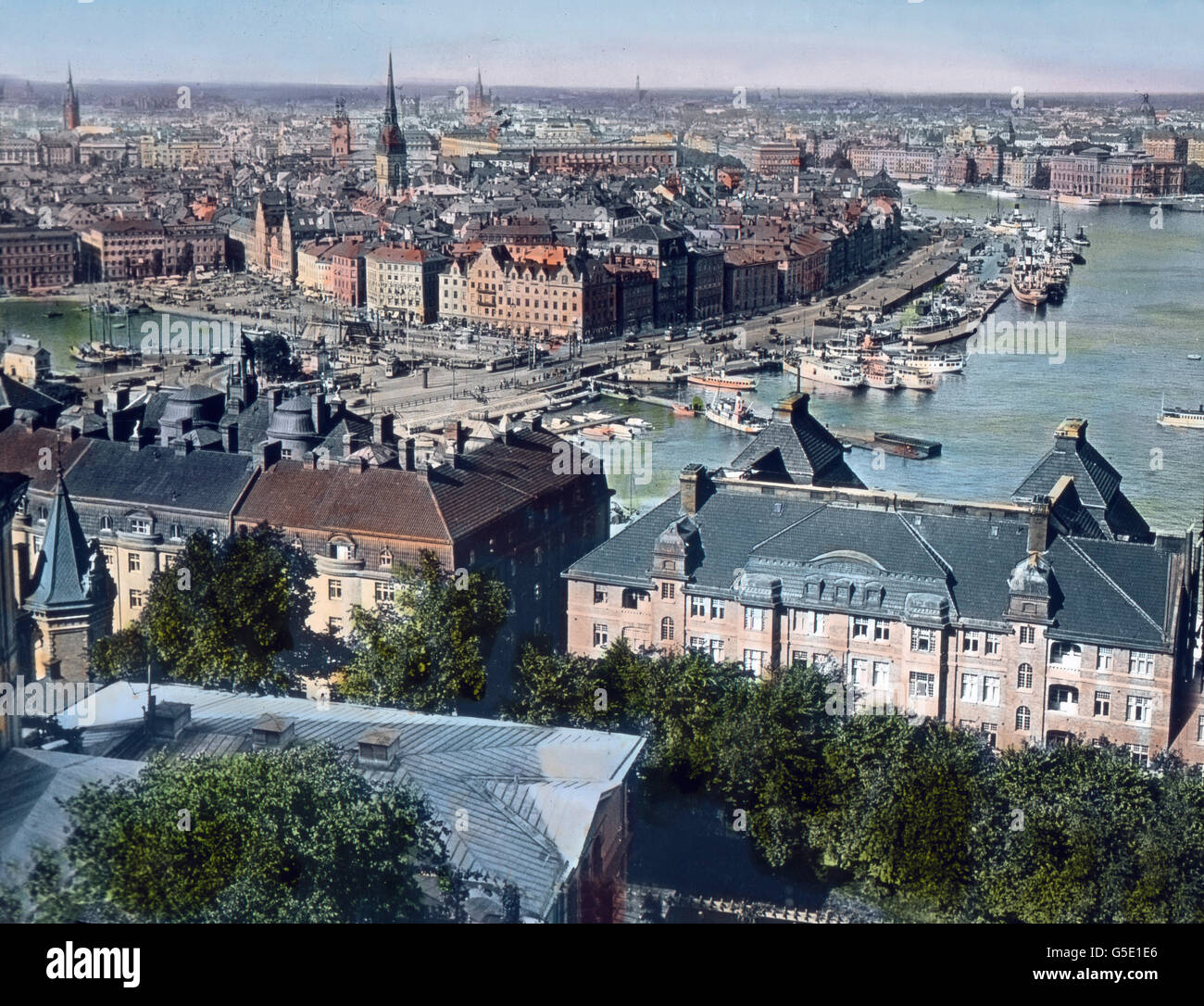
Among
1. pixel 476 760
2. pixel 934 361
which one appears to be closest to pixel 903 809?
pixel 476 760

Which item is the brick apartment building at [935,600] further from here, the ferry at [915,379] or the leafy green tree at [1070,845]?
the ferry at [915,379]

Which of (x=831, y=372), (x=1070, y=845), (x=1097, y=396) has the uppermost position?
(x=1097, y=396)

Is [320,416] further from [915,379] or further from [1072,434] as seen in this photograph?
[915,379]

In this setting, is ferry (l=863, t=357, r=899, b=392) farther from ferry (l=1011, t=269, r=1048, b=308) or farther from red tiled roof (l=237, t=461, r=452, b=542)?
red tiled roof (l=237, t=461, r=452, b=542)

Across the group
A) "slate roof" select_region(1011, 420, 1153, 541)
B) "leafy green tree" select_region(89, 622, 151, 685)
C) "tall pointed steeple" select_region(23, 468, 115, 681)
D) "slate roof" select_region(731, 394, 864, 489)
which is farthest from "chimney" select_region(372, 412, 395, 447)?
"slate roof" select_region(1011, 420, 1153, 541)

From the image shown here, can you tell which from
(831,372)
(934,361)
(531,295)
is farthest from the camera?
(531,295)
